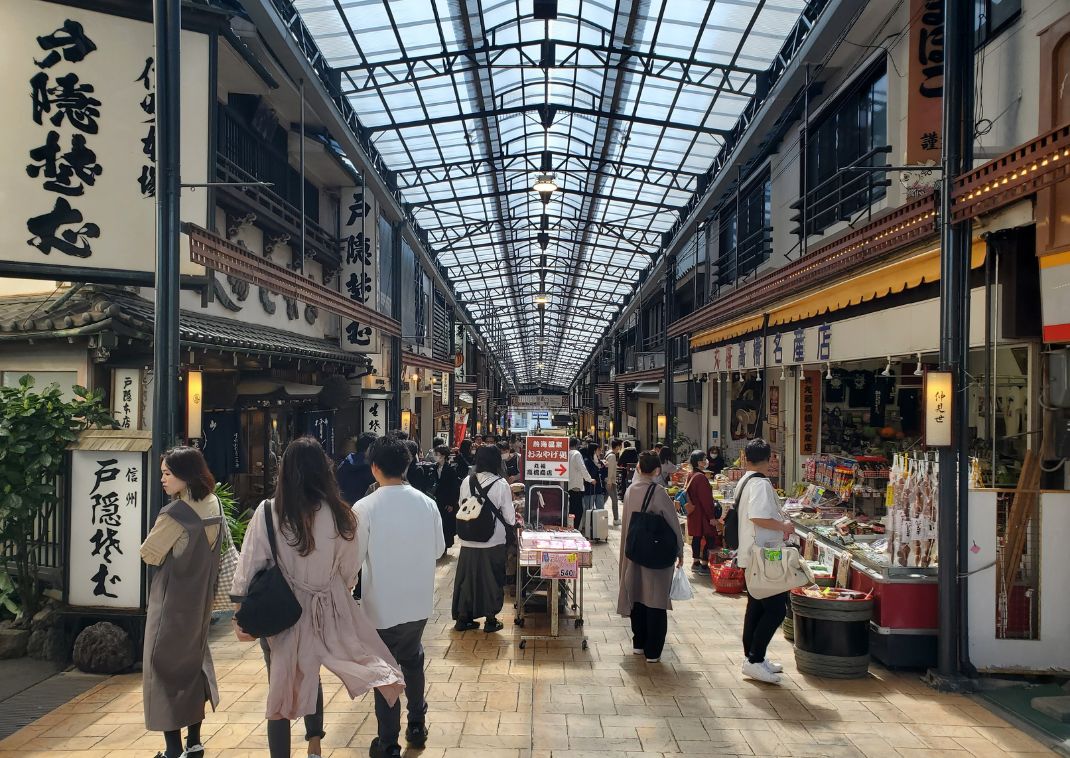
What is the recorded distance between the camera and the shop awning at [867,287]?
6.46 m

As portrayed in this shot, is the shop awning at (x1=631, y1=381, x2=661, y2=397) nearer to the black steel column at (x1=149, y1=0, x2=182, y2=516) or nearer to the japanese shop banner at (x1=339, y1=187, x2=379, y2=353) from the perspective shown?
the japanese shop banner at (x1=339, y1=187, x2=379, y2=353)

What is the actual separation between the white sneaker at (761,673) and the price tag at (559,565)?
1676mm

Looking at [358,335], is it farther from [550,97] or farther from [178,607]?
[178,607]

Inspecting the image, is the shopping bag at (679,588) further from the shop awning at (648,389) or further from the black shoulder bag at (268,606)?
the shop awning at (648,389)

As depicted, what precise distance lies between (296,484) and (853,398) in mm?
10158

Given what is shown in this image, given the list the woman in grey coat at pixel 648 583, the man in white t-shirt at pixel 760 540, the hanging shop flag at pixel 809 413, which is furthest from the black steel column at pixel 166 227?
the hanging shop flag at pixel 809 413

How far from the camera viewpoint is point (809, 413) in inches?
503

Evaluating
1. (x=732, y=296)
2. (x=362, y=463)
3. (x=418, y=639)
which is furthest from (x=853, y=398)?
(x=418, y=639)

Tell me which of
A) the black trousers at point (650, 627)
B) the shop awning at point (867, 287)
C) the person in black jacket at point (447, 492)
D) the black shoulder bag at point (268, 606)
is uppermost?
the shop awning at point (867, 287)

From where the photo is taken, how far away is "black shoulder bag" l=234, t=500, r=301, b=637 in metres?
3.59

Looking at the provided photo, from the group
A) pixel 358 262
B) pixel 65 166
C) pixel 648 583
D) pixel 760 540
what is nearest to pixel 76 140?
pixel 65 166

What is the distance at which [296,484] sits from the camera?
12.4 feet

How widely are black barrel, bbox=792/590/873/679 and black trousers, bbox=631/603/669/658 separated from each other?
1.14 m

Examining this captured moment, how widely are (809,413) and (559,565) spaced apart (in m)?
7.46
